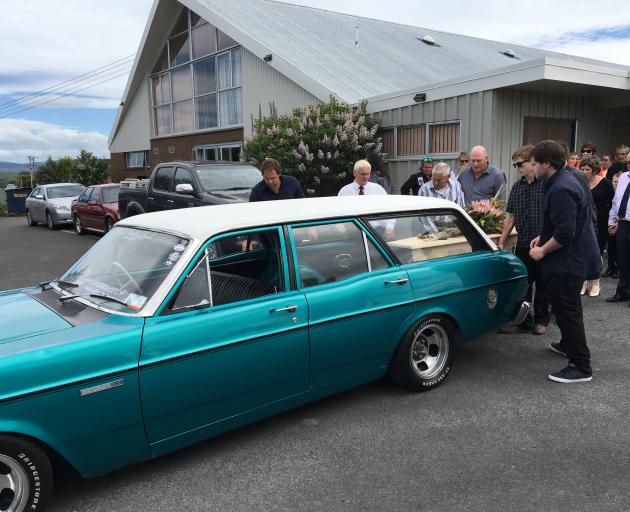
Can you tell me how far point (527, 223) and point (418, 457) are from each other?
2851mm

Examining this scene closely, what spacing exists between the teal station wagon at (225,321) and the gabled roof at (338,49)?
7996mm

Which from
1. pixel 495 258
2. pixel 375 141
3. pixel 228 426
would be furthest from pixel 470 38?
pixel 228 426

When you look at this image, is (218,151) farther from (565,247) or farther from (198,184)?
(565,247)

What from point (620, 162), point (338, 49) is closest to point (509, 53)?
point (338, 49)

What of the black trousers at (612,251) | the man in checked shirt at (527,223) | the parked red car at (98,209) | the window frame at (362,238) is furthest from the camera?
the parked red car at (98,209)

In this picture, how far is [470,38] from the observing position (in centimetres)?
2666

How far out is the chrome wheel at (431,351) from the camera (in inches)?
162

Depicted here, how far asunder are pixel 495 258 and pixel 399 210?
1.03m

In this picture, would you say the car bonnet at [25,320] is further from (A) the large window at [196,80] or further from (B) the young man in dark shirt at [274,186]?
(A) the large window at [196,80]

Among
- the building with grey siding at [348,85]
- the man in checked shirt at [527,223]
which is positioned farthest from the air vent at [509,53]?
the man in checked shirt at [527,223]

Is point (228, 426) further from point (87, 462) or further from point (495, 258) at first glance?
point (495, 258)

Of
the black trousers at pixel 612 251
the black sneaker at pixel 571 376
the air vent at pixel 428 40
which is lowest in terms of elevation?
the black sneaker at pixel 571 376

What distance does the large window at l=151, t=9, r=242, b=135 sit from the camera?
1875cm

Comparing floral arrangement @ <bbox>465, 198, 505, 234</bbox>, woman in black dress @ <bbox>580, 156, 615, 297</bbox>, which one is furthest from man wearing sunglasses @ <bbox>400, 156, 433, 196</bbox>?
floral arrangement @ <bbox>465, 198, 505, 234</bbox>
